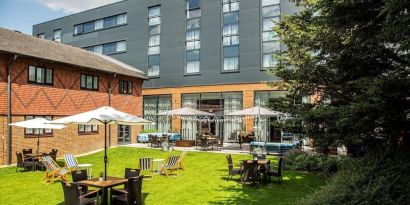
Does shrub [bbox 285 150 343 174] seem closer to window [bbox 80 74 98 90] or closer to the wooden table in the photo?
the wooden table

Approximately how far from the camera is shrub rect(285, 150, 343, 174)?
13195mm

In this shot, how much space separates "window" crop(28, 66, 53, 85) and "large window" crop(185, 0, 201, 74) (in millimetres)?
13981

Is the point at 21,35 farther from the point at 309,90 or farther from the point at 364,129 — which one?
the point at 364,129

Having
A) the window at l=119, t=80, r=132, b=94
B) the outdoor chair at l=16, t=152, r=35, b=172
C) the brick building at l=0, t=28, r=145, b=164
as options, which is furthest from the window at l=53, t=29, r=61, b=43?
the outdoor chair at l=16, t=152, r=35, b=172

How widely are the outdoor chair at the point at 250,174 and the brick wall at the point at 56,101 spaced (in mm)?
12825

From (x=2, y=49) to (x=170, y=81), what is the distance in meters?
17.3

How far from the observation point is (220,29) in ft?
97.9

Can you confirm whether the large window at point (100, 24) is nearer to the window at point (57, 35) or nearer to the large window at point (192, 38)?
the window at point (57, 35)

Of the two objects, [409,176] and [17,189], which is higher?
[409,176]

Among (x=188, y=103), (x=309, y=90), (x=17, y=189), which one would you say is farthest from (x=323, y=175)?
(x=188, y=103)

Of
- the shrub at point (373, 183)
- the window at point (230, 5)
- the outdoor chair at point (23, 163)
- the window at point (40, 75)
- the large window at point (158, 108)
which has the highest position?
the window at point (230, 5)

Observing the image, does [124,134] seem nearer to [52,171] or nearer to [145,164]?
[145,164]

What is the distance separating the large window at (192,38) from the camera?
31.0m

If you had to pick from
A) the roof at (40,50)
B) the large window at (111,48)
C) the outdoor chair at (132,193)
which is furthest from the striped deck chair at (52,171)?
the large window at (111,48)
